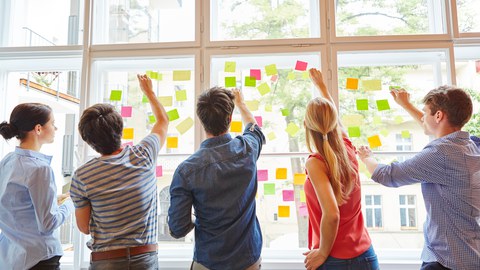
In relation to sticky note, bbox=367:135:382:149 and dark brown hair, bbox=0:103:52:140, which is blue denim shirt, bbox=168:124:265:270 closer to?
dark brown hair, bbox=0:103:52:140

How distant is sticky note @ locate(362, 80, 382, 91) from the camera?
2.06 meters

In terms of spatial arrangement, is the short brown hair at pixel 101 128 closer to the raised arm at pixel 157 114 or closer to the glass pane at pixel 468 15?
the raised arm at pixel 157 114

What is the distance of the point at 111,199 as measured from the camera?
54.2 inches

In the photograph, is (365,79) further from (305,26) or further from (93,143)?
(93,143)

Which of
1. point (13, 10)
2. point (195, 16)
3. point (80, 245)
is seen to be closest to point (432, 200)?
point (195, 16)

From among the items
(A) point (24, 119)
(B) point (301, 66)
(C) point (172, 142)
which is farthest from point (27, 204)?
(B) point (301, 66)

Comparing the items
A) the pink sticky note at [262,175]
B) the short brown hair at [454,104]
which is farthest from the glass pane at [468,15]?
the pink sticky note at [262,175]

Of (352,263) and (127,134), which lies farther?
(127,134)

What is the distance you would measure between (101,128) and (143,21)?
121cm

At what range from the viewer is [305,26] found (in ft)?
7.27

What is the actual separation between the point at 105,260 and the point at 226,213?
0.55m

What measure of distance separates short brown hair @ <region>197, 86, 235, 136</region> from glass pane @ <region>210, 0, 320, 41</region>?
2.91ft

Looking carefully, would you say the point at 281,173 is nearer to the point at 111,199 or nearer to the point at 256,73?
the point at 256,73

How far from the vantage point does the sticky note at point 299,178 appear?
2.05m
